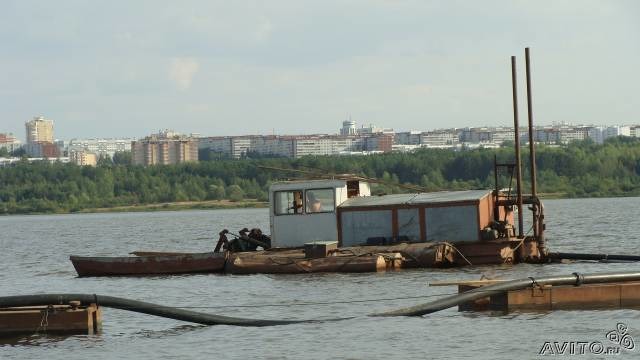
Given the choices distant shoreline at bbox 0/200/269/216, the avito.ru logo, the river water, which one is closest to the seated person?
the river water

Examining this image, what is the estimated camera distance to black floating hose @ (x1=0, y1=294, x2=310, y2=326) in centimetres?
2512

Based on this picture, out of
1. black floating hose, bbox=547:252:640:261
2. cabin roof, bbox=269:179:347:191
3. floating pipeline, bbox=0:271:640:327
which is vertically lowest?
black floating hose, bbox=547:252:640:261

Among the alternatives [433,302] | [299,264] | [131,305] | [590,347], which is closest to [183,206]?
[299,264]

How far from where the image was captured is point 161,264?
39.5m

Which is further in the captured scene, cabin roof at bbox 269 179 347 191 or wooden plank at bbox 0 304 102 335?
cabin roof at bbox 269 179 347 191

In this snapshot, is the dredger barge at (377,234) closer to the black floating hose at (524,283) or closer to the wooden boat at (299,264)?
the wooden boat at (299,264)

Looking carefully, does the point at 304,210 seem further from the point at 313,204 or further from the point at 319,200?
the point at 319,200

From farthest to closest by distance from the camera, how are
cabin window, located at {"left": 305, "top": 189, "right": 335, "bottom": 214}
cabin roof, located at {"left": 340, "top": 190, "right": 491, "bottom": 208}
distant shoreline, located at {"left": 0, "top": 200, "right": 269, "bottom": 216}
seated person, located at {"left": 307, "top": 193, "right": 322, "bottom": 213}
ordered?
distant shoreline, located at {"left": 0, "top": 200, "right": 269, "bottom": 216} < seated person, located at {"left": 307, "top": 193, "right": 322, "bottom": 213} < cabin window, located at {"left": 305, "top": 189, "right": 335, "bottom": 214} < cabin roof, located at {"left": 340, "top": 190, "right": 491, "bottom": 208}

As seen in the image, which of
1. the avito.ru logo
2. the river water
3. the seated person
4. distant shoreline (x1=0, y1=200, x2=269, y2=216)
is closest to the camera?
the avito.ru logo

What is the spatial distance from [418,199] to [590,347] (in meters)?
15.8

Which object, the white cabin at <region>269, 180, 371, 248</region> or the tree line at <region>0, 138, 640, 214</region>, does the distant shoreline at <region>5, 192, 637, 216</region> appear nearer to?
the tree line at <region>0, 138, 640, 214</region>

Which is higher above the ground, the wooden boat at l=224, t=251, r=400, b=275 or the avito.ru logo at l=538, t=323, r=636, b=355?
the wooden boat at l=224, t=251, r=400, b=275

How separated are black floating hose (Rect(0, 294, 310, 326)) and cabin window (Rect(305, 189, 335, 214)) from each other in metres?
12.2

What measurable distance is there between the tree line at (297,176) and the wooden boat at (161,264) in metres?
76.7
